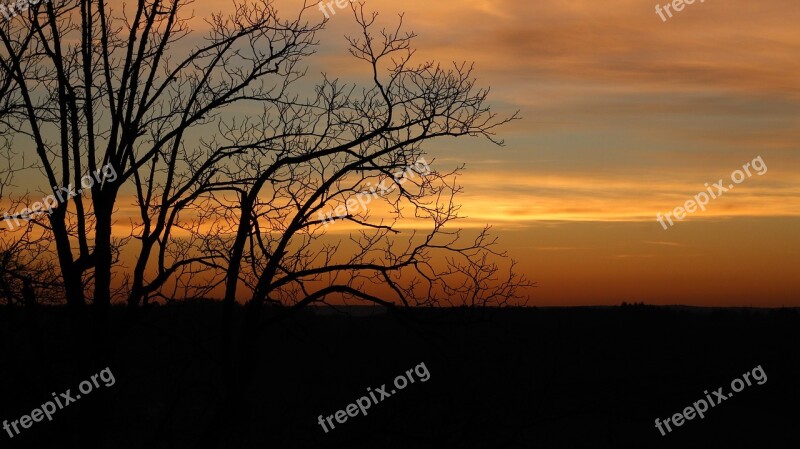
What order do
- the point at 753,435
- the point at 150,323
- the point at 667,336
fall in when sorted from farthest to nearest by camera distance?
the point at 667,336 → the point at 753,435 → the point at 150,323

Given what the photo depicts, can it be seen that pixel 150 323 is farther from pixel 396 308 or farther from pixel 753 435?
pixel 753 435

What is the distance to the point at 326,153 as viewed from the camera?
37.4ft

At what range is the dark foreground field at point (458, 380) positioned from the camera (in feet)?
41.3

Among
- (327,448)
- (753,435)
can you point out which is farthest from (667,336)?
(327,448)

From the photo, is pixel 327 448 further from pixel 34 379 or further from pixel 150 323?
pixel 34 379

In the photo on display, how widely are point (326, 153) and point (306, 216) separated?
0.85 meters

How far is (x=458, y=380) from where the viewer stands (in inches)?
671

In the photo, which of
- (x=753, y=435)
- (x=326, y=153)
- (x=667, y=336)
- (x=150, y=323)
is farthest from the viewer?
(x=667, y=336)

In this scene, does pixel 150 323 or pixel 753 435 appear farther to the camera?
pixel 753 435

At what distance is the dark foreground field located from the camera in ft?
41.3

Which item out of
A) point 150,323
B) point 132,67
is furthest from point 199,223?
point 132,67

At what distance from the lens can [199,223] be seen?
1247cm

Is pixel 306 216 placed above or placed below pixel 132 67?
below

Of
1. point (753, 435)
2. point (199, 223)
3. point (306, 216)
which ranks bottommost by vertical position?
point (753, 435)
